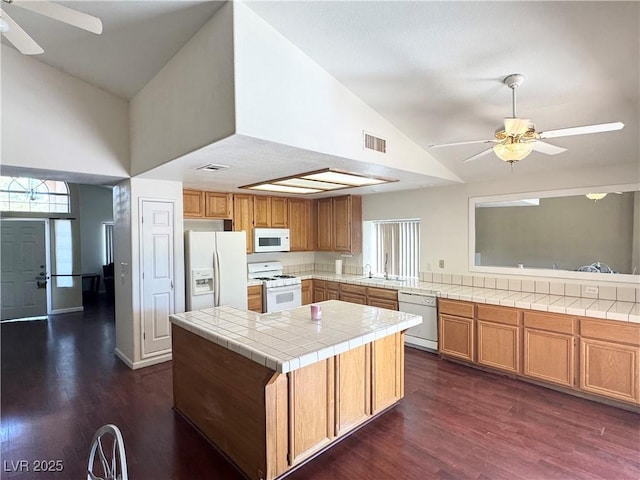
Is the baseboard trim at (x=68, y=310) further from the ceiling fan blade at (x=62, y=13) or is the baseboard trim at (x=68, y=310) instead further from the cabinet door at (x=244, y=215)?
the ceiling fan blade at (x=62, y=13)

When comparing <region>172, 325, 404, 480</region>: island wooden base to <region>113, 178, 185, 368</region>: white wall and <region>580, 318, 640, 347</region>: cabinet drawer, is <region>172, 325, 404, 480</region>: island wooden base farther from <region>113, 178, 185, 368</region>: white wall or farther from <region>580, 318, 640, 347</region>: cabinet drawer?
<region>580, 318, 640, 347</region>: cabinet drawer

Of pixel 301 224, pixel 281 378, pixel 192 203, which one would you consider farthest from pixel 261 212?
pixel 281 378

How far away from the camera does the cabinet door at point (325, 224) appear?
6000 millimetres

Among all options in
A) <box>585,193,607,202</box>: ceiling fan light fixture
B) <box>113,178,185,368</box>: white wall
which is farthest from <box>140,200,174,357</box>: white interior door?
<box>585,193,607,202</box>: ceiling fan light fixture

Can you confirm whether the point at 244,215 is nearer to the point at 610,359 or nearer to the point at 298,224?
the point at 298,224

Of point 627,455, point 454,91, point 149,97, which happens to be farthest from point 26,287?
point 627,455

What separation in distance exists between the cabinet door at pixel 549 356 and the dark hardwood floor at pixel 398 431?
0.16 metres

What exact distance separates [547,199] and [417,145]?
1.69m

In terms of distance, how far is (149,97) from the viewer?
11.1 feet

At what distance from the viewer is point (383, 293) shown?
4766mm

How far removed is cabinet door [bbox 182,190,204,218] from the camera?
473 centimetres

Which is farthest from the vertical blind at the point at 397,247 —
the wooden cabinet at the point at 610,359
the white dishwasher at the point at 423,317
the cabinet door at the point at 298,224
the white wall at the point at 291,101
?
the wooden cabinet at the point at 610,359

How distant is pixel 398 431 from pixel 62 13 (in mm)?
3436

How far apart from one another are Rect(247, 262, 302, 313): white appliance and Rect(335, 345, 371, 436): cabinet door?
7.77ft
